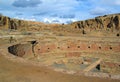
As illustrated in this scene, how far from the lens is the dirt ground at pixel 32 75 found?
788 centimetres

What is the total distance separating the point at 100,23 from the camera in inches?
1663

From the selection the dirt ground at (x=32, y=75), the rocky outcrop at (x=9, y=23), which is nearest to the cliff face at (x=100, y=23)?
the rocky outcrop at (x=9, y=23)

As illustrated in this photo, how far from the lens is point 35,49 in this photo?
18.3 metres

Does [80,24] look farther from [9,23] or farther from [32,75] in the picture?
[32,75]

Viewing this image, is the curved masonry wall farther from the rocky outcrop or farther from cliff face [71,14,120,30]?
cliff face [71,14,120,30]

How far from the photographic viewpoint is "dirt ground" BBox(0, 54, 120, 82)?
25.9ft

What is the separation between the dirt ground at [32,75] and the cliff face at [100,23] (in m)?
33.4

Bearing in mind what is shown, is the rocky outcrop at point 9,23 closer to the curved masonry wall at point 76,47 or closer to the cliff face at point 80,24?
the cliff face at point 80,24

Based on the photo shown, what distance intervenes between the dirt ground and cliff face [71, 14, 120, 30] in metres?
33.4

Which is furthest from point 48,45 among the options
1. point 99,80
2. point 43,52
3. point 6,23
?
point 6,23

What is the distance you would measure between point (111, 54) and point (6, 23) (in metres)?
25.5

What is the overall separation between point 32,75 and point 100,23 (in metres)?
35.7

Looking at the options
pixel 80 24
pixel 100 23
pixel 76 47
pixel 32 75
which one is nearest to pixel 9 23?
pixel 80 24

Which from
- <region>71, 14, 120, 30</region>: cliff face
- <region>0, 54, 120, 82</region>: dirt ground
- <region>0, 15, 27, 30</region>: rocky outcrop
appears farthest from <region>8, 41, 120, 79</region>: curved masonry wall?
<region>71, 14, 120, 30</region>: cliff face
